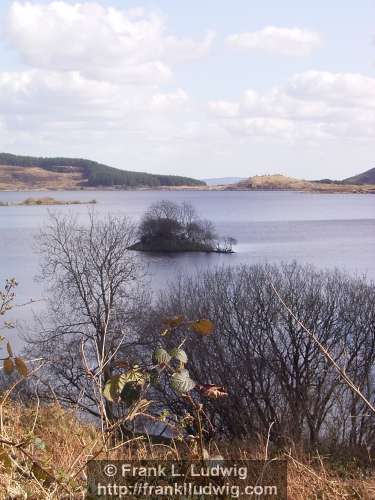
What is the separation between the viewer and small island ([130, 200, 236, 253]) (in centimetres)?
5838

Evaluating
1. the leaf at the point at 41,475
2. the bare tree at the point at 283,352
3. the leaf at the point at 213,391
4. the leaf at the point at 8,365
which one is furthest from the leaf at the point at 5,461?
the bare tree at the point at 283,352

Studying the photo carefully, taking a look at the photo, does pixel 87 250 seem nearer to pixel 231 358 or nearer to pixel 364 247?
pixel 231 358

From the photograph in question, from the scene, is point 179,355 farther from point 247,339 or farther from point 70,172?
point 70,172

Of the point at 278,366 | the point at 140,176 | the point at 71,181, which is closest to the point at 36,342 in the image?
the point at 278,366

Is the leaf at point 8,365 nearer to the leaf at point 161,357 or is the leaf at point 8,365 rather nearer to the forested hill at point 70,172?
the leaf at point 161,357

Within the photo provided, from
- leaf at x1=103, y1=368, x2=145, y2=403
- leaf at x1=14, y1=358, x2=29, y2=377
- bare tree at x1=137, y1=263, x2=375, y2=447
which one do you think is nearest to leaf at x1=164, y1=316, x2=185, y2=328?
leaf at x1=103, y1=368, x2=145, y2=403

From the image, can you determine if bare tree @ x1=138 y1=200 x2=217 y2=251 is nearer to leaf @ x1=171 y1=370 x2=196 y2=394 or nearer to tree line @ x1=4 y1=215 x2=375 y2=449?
tree line @ x1=4 y1=215 x2=375 y2=449

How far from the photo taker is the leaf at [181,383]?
2402 mm

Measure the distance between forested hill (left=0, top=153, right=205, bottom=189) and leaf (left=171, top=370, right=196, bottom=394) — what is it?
170 metres

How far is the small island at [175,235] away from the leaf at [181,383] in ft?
173

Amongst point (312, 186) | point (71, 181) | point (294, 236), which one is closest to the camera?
point (294, 236)

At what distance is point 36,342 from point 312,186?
6840 inches

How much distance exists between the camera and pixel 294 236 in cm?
5931

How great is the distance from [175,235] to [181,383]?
59.4 m
